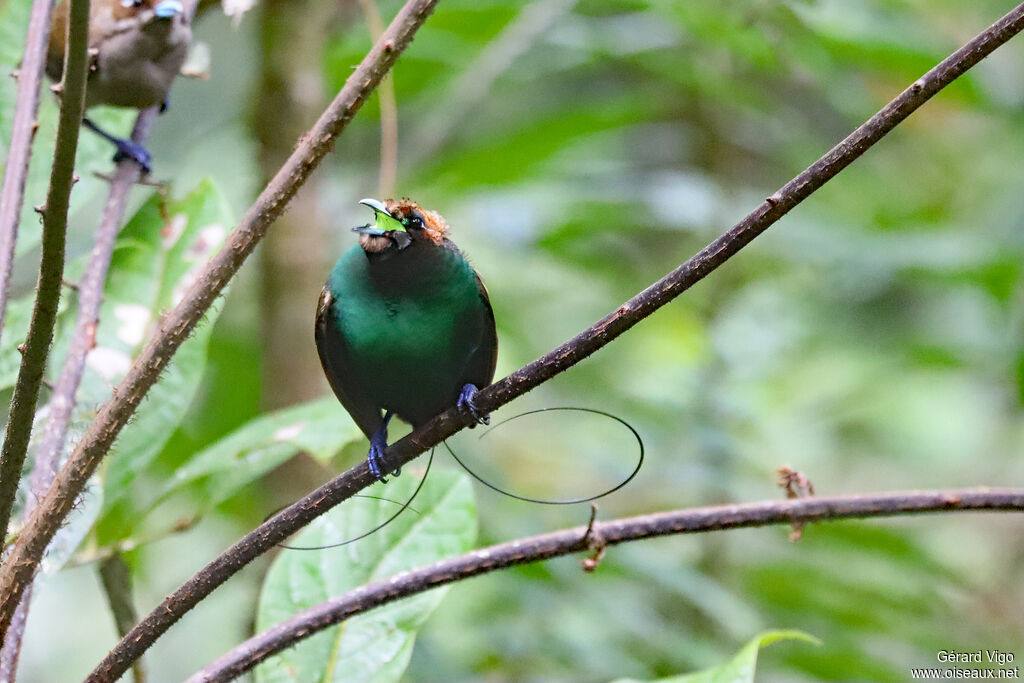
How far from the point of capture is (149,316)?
2053 mm

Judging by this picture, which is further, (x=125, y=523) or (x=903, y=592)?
(x=903, y=592)

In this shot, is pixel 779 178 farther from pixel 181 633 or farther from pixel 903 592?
pixel 181 633

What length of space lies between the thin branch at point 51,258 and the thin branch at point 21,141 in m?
0.26

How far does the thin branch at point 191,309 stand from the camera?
1.22m

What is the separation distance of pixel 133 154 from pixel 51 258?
114cm

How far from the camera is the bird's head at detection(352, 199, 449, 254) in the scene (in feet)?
5.52

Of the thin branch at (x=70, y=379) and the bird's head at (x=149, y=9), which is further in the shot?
the bird's head at (x=149, y=9)

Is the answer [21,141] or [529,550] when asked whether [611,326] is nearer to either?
[529,550]

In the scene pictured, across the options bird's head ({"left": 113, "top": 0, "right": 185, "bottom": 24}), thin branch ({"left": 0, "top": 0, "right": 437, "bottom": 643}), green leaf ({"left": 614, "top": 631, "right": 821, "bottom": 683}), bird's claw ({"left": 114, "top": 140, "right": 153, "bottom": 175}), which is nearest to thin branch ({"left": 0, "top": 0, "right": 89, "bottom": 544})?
thin branch ({"left": 0, "top": 0, "right": 437, "bottom": 643})

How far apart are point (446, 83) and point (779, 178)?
180 cm

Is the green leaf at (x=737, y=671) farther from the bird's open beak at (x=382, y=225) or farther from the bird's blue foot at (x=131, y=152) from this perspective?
the bird's blue foot at (x=131, y=152)

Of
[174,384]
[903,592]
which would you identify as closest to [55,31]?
[174,384]

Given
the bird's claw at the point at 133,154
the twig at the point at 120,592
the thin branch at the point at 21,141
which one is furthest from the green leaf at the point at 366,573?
the bird's claw at the point at 133,154

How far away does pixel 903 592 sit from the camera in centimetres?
359
